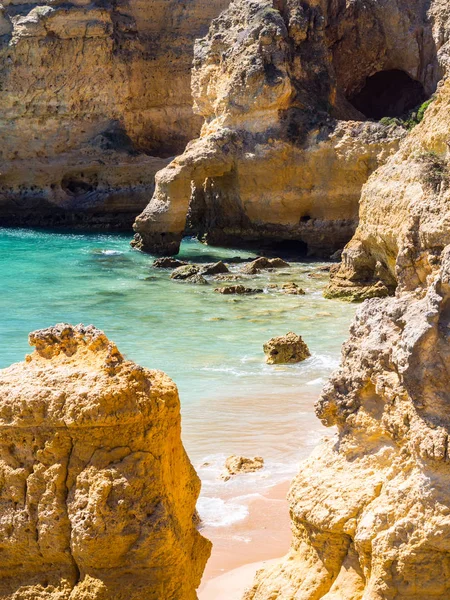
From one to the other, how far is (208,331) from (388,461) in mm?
12070

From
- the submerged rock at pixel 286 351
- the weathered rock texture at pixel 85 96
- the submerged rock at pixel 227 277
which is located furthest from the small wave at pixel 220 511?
the weathered rock texture at pixel 85 96

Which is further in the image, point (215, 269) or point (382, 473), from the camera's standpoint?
point (215, 269)

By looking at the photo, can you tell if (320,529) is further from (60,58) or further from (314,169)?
(60,58)

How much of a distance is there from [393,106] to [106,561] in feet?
87.1

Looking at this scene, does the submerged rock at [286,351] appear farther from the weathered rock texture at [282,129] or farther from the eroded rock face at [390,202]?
the weathered rock texture at [282,129]

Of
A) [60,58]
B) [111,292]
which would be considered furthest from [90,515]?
[60,58]

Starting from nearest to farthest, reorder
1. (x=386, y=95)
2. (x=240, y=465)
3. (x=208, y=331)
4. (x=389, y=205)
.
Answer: (x=240, y=465)
(x=389, y=205)
(x=208, y=331)
(x=386, y=95)

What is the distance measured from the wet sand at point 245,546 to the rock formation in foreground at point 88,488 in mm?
1331

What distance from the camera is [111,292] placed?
19734 millimetres

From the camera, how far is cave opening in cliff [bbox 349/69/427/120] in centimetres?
2792

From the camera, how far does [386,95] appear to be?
28719 mm

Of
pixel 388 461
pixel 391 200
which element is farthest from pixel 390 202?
pixel 388 461

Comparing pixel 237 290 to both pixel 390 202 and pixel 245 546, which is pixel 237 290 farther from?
pixel 245 546

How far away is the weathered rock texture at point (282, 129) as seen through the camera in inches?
893
